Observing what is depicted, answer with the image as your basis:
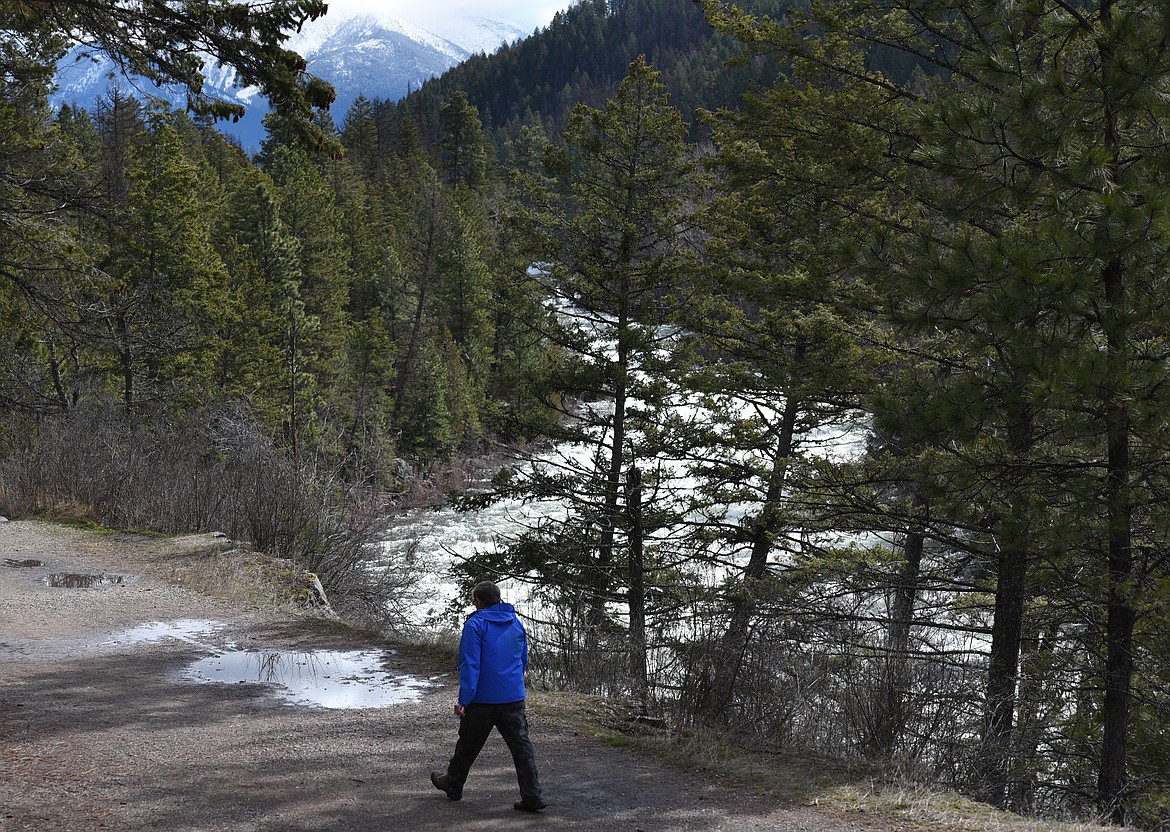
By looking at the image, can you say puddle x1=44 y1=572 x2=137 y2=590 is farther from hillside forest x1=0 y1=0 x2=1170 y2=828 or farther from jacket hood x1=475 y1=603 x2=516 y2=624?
jacket hood x1=475 y1=603 x2=516 y2=624

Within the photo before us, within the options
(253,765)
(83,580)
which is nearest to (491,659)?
(253,765)

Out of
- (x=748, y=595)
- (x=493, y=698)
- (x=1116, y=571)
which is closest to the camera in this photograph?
(x=493, y=698)

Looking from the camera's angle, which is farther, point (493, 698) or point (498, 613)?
point (498, 613)

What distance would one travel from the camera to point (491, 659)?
17.7 ft

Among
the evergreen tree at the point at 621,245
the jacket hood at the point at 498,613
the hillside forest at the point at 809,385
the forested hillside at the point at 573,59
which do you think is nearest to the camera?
the jacket hood at the point at 498,613

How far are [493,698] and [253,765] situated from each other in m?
1.97

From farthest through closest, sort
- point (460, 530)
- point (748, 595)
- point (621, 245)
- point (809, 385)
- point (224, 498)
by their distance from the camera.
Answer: point (460, 530) → point (621, 245) → point (224, 498) → point (748, 595) → point (809, 385)

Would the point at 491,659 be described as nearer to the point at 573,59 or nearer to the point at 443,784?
the point at 443,784

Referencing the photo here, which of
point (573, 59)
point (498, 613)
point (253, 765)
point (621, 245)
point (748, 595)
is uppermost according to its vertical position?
point (573, 59)

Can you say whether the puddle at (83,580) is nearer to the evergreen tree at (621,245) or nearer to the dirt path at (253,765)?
the dirt path at (253,765)

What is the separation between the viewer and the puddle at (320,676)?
8.05 m

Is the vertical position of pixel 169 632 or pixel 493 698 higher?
pixel 493 698

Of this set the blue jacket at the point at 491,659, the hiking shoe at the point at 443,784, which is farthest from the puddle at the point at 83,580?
the blue jacket at the point at 491,659

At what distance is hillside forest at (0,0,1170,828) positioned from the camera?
688 centimetres
